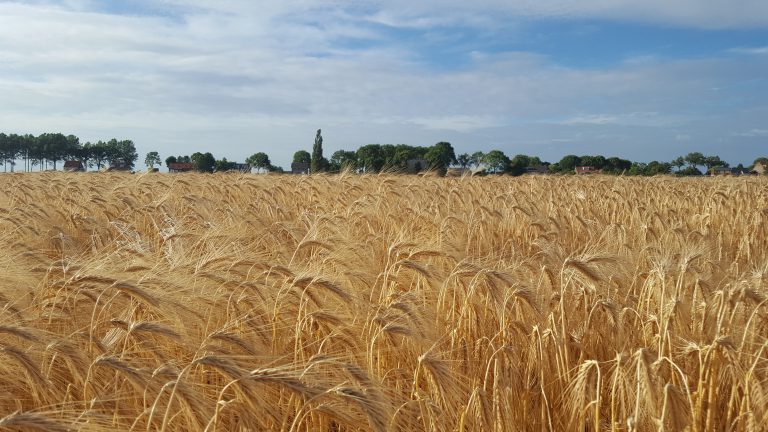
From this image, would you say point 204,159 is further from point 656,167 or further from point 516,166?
point 656,167

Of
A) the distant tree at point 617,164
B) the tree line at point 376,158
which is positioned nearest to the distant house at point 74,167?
the tree line at point 376,158

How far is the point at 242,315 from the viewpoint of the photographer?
338 cm

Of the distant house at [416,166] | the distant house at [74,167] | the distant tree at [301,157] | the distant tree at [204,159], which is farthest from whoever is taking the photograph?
the distant tree at [301,157]

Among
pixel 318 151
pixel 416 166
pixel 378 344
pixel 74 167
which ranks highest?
pixel 318 151

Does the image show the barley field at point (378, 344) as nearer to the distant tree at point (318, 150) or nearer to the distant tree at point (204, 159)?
the distant tree at point (318, 150)

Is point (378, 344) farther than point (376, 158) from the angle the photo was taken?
No

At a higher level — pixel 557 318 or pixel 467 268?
pixel 467 268

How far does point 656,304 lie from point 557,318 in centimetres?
63

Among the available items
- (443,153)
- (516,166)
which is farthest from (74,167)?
(443,153)

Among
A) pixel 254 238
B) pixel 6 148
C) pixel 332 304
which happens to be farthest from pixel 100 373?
pixel 6 148

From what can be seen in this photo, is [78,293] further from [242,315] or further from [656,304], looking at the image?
[656,304]

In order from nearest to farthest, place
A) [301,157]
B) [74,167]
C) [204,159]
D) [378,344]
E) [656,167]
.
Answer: [378,344] → [74,167] → [656,167] → [204,159] → [301,157]

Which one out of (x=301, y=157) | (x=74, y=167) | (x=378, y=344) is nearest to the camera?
(x=378, y=344)

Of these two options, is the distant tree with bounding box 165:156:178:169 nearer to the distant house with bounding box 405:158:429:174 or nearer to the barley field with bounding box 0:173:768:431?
the distant house with bounding box 405:158:429:174
